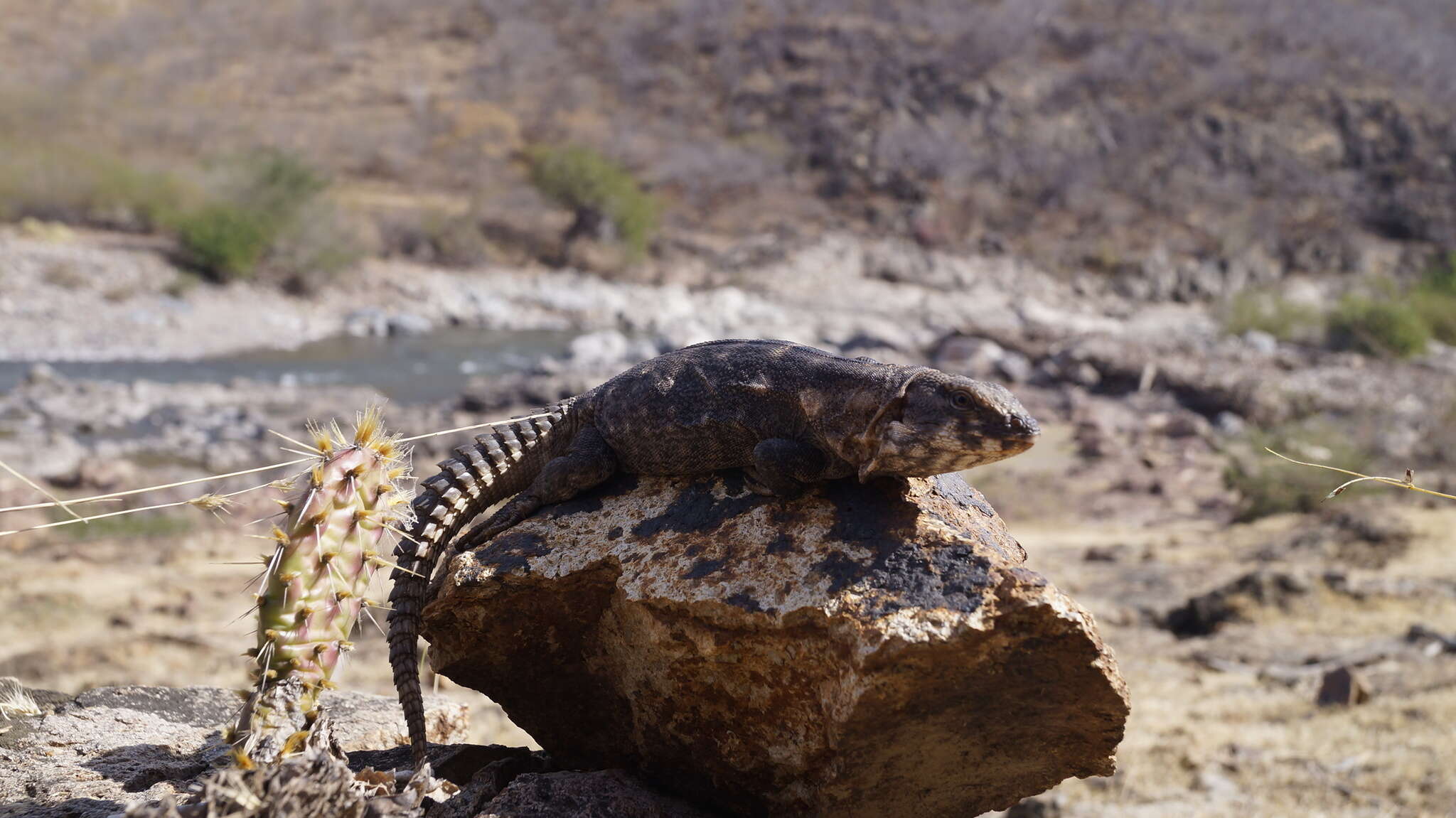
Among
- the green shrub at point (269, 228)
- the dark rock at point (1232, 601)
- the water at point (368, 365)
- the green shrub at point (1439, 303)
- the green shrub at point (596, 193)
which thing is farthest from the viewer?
the green shrub at point (596, 193)

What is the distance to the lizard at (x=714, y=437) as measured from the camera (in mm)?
3145

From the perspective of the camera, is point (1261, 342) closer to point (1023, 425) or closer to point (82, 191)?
point (1023, 425)

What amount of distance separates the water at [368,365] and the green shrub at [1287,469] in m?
14.7

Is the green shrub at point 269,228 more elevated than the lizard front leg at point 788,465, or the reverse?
the green shrub at point 269,228

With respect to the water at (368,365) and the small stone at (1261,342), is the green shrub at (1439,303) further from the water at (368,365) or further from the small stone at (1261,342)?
the water at (368,365)

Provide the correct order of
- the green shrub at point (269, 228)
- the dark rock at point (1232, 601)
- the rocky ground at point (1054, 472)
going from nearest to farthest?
1. the rocky ground at point (1054, 472)
2. the dark rock at point (1232, 601)
3. the green shrub at point (269, 228)

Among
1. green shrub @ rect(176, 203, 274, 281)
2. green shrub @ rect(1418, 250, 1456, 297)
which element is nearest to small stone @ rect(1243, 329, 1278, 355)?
green shrub @ rect(1418, 250, 1456, 297)

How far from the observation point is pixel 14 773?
3586 millimetres

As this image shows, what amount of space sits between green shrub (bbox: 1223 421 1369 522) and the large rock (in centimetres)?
1150

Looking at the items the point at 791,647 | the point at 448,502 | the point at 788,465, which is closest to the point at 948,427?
the point at 788,465

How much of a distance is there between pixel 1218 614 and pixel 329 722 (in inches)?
337

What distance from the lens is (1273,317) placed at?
109 feet

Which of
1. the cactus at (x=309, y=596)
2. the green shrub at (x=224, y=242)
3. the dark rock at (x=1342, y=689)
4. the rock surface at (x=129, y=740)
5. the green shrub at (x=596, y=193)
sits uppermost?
the green shrub at (x=596, y=193)

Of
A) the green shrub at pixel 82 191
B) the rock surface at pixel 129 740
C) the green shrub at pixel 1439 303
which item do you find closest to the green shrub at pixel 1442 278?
the green shrub at pixel 1439 303
